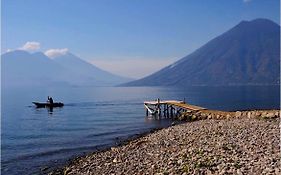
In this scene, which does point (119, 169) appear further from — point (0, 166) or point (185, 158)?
point (0, 166)

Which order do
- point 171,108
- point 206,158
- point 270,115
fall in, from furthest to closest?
point 171,108 → point 270,115 → point 206,158

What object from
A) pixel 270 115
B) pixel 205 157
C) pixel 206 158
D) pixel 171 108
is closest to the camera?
pixel 206 158

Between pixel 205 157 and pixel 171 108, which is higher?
pixel 171 108

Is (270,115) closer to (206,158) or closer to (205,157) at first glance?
(205,157)

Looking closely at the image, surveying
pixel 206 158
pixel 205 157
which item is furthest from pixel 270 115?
pixel 206 158

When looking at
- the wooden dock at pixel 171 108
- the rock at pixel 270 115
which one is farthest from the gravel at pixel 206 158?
the wooden dock at pixel 171 108

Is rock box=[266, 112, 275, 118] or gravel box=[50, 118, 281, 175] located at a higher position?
rock box=[266, 112, 275, 118]

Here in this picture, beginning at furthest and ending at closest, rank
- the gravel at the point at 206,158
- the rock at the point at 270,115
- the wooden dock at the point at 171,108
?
the wooden dock at the point at 171,108, the rock at the point at 270,115, the gravel at the point at 206,158

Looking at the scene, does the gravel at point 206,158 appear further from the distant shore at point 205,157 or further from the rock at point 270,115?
the rock at point 270,115

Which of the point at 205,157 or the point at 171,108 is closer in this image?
the point at 205,157

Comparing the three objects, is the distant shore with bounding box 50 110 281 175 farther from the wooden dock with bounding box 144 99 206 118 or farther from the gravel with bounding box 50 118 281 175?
the wooden dock with bounding box 144 99 206 118

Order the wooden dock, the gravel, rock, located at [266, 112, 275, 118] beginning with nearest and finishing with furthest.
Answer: the gravel → rock, located at [266, 112, 275, 118] → the wooden dock

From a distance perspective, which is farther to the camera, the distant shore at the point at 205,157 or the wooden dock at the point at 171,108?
the wooden dock at the point at 171,108

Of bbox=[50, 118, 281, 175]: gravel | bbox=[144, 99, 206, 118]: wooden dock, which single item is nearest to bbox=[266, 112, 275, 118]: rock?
bbox=[50, 118, 281, 175]: gravel
